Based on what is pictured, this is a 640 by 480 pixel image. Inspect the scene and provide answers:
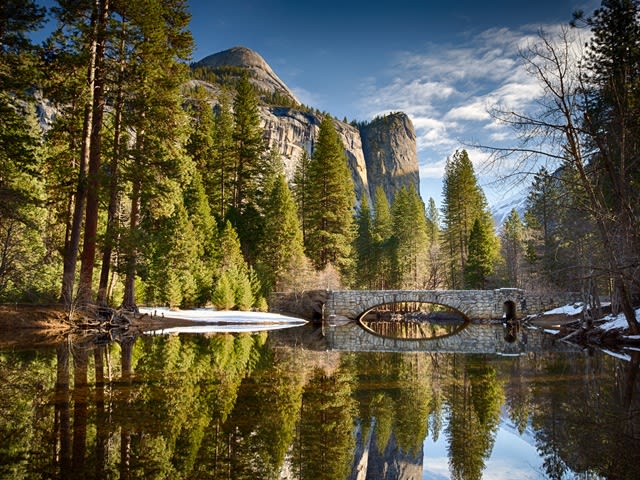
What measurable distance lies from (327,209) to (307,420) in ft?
122

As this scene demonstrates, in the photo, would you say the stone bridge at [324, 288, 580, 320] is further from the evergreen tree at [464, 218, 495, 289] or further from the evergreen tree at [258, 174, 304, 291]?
the evergreen tree at [464, 218, 495, 289]

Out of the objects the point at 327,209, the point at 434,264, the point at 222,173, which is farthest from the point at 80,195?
the point at 434,264

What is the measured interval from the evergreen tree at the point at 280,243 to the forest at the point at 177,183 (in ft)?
0.41

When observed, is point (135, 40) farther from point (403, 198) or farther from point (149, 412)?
point (403, 198)

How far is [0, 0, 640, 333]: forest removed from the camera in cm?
1046

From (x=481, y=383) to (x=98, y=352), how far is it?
818 cm

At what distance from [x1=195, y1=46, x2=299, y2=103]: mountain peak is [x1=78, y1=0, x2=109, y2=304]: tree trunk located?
5138 inches

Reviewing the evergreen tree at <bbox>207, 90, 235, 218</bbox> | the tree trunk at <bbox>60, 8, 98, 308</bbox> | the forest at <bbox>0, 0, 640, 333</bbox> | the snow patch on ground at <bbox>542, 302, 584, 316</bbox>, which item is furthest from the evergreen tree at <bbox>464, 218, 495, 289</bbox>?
the tree trunk at <bbox>60, 8, 98, 308</bbox>

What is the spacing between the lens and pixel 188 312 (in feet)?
81.5

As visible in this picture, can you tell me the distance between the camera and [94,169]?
16.6 metres

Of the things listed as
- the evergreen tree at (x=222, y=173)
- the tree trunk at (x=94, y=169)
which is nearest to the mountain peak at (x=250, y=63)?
the evergreen tree at (x=222, y=173)

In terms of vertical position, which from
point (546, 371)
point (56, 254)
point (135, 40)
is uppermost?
point (135, 40)

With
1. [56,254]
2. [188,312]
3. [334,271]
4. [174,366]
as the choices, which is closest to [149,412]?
[174,366]

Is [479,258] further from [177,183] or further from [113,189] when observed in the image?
[113,189]
